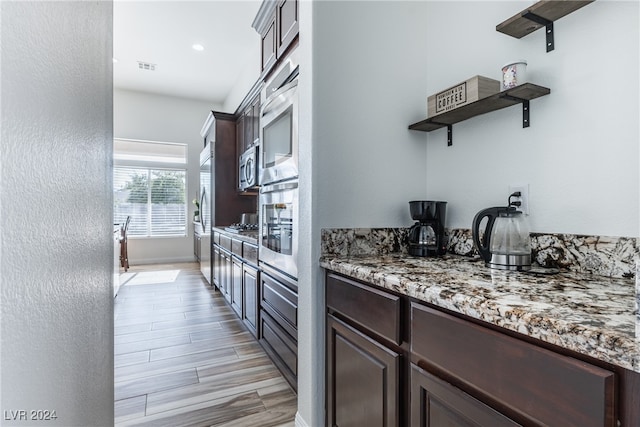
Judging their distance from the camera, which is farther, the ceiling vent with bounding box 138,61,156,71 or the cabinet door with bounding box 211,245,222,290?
the ceiling vent with bounding box 138,61,156,71

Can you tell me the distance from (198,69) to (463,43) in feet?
15.5

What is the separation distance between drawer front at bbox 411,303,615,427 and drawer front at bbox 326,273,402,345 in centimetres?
13

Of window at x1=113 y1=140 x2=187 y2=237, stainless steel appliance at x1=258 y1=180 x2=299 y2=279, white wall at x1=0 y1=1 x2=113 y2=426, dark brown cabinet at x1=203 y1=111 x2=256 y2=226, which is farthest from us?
window at x1=113 y1=140 x2=187 y2=237

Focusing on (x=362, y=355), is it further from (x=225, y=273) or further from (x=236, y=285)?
(x=225, y=273)

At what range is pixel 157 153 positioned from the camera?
6434mm

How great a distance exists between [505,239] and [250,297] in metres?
Answer: 1.92

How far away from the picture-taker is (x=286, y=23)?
1.98 meters

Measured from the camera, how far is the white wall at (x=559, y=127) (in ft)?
3.35

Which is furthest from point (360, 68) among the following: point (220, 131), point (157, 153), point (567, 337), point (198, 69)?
point (157, 153)

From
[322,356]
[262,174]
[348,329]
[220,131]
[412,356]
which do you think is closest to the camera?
[412,356]

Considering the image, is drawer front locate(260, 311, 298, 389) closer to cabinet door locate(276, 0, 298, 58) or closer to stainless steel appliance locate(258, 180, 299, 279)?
stainless steel appliance locate(258, 180, 299, 279)

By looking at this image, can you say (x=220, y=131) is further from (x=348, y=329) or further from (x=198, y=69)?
(x=348, y=329)

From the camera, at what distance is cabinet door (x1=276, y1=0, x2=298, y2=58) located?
1.84 m

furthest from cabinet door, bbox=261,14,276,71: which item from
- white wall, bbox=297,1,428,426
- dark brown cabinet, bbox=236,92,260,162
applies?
dark brown cabinet, bbox=236,92,260,162
